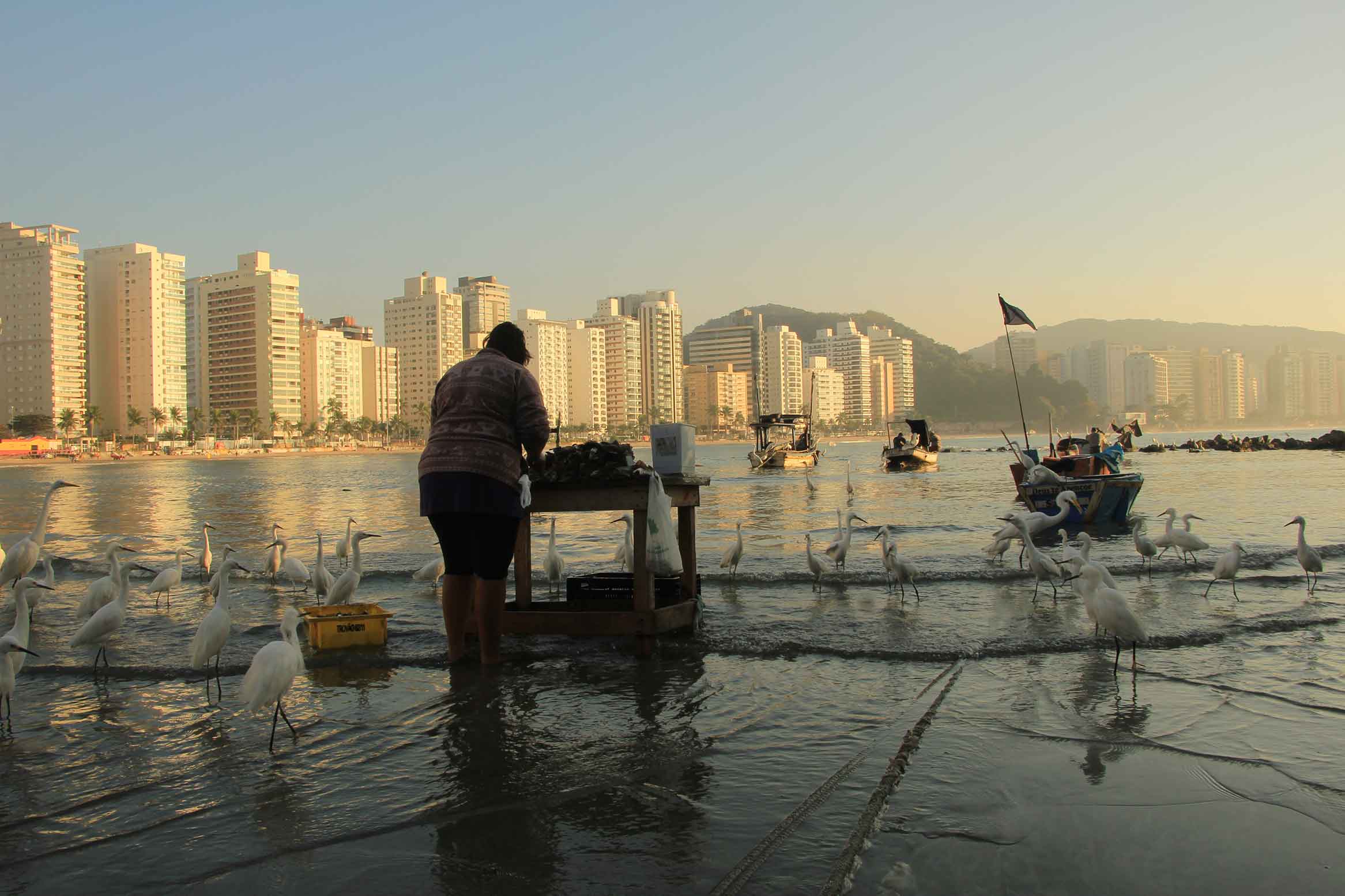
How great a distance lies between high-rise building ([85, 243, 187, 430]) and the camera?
158m

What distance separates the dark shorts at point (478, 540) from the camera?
5859 mm

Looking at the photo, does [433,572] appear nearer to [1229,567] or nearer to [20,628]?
[20,628]

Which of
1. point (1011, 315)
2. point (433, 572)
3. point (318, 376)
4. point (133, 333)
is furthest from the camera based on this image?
point (318, 376)

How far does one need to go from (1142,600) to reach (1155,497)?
77.8ft

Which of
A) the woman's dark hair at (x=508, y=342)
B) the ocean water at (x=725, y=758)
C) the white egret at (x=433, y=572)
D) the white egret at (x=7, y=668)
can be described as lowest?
the ocean water at (x=725, y=758)

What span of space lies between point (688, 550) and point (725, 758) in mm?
3575

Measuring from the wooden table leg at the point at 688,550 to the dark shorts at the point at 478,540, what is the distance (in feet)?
7.48

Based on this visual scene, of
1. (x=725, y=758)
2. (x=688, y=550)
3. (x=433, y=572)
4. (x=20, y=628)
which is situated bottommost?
(x=725, y=758)

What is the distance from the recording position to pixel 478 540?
5.90 meters

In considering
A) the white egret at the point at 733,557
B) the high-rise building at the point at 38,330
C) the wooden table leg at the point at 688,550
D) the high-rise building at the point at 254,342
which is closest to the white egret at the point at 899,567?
the white egret at the point at 733,557

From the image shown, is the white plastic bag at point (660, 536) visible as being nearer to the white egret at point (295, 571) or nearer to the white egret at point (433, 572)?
the white egret at point (433, 572)

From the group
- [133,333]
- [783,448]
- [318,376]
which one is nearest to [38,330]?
[133,333]

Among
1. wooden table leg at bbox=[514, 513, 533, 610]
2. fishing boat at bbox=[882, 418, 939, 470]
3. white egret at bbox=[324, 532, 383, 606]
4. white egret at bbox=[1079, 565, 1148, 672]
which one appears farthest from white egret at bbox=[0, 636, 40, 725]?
fishing boat at bbox=[882, 418, 939, 470]

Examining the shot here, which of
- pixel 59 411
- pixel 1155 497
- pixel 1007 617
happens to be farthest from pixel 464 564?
pixel 59 411
